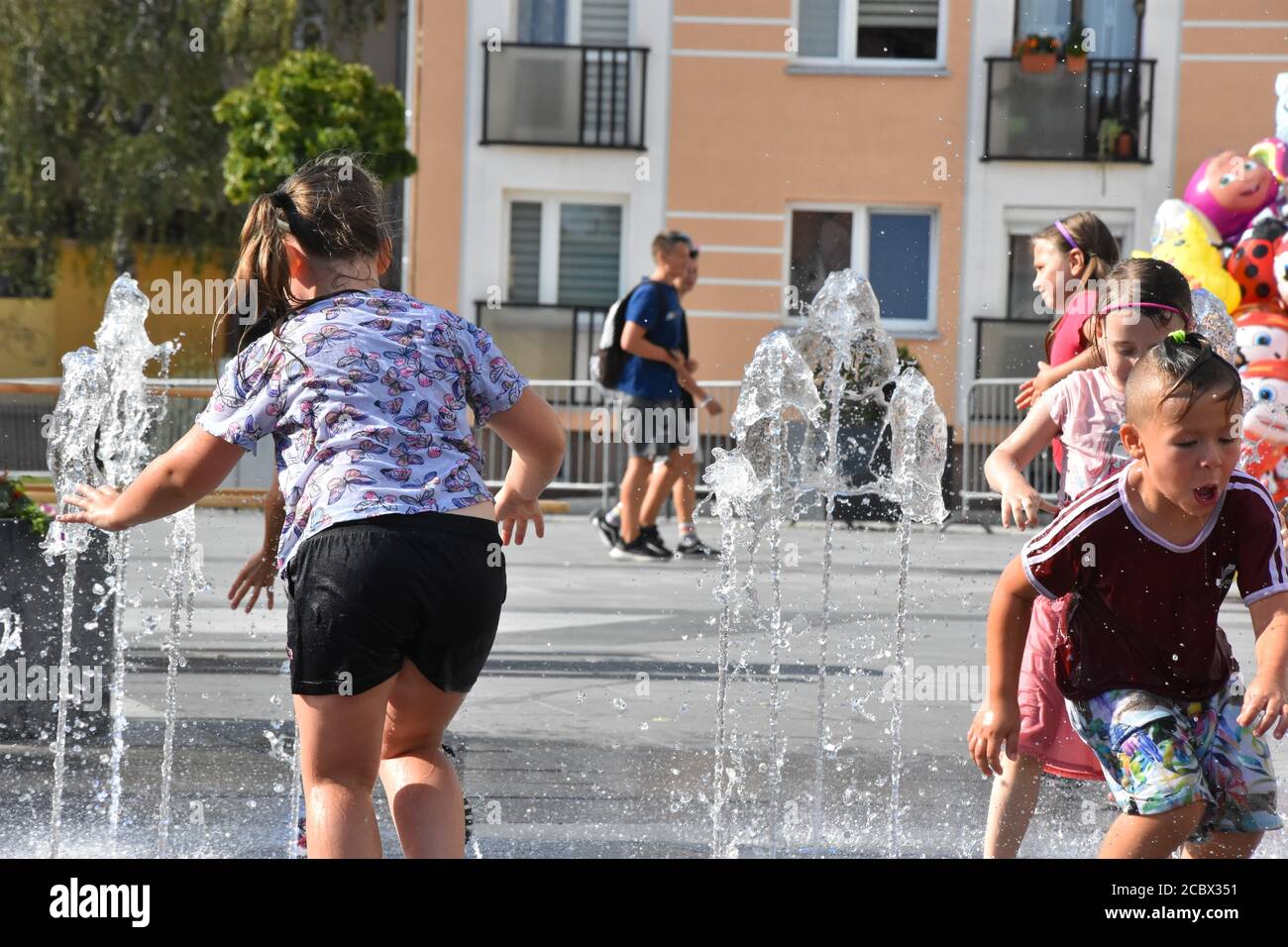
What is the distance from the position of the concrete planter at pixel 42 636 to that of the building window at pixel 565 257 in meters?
14.0

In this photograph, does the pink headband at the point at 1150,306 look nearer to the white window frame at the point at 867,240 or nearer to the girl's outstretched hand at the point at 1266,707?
the girl's outstretched hand at the point at 1266,707

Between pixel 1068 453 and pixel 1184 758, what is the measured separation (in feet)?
3.63

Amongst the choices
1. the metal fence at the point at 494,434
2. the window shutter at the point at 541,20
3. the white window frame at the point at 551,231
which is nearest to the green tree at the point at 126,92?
the window shutter at the point at 541,20

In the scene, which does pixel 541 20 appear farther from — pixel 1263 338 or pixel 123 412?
pixel 123 412

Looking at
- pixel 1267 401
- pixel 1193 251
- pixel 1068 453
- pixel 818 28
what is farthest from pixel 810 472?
pixel 1068 453

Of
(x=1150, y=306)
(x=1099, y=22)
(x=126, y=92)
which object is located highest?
(x=1099, y=22)

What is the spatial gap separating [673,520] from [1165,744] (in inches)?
435

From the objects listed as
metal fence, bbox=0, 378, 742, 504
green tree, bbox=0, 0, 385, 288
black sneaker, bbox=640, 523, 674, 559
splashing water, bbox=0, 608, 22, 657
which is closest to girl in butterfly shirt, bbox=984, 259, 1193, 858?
splashing water, bbox=0, 608, 22, 657

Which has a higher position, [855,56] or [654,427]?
[855,56]

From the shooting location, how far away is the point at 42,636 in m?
5.57

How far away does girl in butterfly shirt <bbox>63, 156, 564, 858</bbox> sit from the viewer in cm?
302

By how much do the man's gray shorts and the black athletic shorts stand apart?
7383 mm
